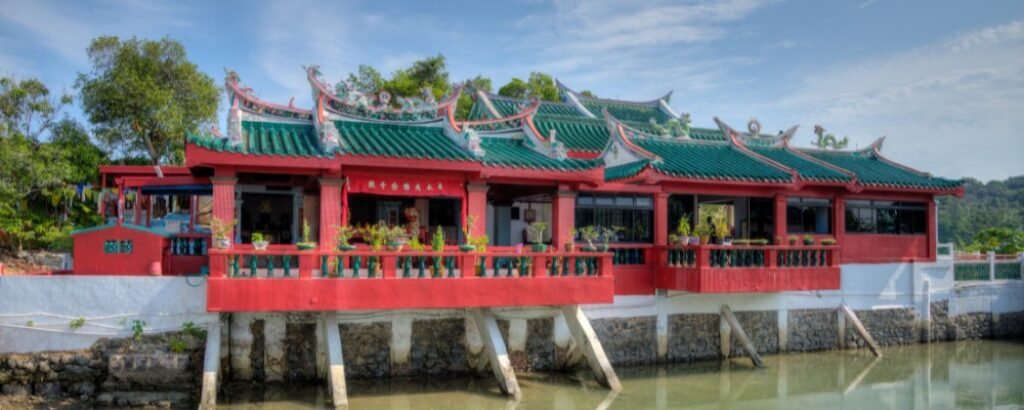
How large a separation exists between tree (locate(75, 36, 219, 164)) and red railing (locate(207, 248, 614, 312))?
39.9 ft

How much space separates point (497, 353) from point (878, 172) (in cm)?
1113

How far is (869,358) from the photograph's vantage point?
1501 cm

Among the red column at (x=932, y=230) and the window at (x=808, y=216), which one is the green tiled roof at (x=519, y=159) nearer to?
the window at (x=808, y=216)

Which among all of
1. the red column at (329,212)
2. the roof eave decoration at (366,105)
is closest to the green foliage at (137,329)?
the red column at (329,212)

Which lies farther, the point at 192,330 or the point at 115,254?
the point at 115,254

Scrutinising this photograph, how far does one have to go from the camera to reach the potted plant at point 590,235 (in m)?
12.3

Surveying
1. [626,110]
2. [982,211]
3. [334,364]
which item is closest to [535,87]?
[626,110]

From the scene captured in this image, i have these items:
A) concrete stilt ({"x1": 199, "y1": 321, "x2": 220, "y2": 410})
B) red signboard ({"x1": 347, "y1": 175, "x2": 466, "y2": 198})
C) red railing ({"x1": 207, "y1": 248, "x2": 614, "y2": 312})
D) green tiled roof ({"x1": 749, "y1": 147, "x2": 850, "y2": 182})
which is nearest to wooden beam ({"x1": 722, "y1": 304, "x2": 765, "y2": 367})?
red railing ({"x1": 207, "y1": 248, "x2": 614, "y2": 312})

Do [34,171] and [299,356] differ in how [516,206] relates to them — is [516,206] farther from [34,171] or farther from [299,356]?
[34,171]

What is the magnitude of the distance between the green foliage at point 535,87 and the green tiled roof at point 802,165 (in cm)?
1193

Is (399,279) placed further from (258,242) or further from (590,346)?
(590,346)

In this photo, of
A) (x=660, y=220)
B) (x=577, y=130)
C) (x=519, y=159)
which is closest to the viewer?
(x=519, y=159)

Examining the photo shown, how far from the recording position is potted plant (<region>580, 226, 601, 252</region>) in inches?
485

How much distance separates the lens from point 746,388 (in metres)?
12.4
